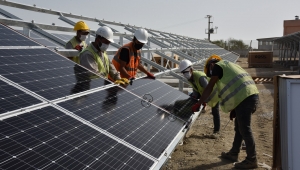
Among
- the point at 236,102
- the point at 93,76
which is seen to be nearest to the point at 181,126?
the point at 236,102

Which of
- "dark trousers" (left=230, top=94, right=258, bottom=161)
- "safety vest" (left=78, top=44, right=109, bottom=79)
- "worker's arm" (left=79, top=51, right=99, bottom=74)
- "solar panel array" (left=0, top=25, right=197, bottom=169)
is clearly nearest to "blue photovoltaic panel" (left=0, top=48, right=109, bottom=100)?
"solar panel array" (left=0, top=25, right=197, bottom=169)

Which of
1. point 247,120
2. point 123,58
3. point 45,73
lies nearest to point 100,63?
point 123,58

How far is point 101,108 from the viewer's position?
14.2 ft

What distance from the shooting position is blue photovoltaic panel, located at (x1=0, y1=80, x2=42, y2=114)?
10.7 ft

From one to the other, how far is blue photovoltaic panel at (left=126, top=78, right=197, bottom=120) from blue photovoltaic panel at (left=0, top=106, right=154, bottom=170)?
2.26 meters

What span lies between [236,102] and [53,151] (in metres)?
3.88

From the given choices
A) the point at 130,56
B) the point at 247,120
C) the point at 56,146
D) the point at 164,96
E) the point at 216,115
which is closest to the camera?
the point at 56,146

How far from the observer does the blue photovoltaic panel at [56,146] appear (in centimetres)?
271

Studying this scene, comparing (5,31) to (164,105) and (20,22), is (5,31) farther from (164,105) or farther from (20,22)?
(164,105)

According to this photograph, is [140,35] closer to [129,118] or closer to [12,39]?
[12,39]

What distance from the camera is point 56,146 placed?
9.99 feet

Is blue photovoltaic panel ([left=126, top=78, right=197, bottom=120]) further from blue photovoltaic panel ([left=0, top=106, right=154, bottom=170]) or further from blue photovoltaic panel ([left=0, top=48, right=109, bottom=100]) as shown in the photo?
blue photovoltaic panel ([left=0, top=106, right=154, bottom=170])

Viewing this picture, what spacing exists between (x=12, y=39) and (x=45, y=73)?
3.23 feet

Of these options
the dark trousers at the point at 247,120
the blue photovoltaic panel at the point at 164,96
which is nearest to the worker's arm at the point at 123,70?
the blue photovoltaic panel at the point at 164,96
